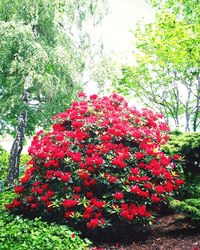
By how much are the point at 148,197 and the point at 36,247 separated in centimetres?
246

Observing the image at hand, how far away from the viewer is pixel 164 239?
6090 millimetres

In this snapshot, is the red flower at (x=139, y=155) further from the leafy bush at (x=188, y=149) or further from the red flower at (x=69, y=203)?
the red flower at (x=69, y=203)

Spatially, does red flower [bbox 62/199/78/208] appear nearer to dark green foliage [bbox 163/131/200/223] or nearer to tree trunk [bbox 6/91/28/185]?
dark green foliage [bbox 163/131/200/223]

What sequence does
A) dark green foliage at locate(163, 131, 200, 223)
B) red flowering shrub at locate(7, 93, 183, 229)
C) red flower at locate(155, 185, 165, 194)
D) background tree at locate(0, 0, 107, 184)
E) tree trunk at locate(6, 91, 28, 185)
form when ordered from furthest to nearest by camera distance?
tree trunk at locate(6, 91, 28, 185), background tree at locate(0, 0, 107, 184), dark green foliage at locate(163, 131, 200, 223), red flower at locate(155, 185, 165, 194), red flowering shrub at locate(7, 93, 183, 229)

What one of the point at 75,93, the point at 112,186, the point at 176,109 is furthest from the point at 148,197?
the point at 176,109

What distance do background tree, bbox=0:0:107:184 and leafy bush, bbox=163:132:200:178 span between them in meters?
5.72

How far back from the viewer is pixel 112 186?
21.1ft

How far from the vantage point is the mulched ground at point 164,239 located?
5.77 m

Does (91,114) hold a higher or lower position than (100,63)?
lower

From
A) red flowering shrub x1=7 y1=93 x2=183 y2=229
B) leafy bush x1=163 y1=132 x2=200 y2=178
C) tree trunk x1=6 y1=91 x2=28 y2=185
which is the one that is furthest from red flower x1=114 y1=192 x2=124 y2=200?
tree trunk x1=6 y1=91 x2=28 y2=185

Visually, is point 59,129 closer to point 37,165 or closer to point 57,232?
point 37,165

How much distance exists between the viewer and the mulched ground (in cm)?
577

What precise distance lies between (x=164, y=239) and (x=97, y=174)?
73.1 inches

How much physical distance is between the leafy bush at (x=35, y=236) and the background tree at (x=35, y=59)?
21.4 feet
